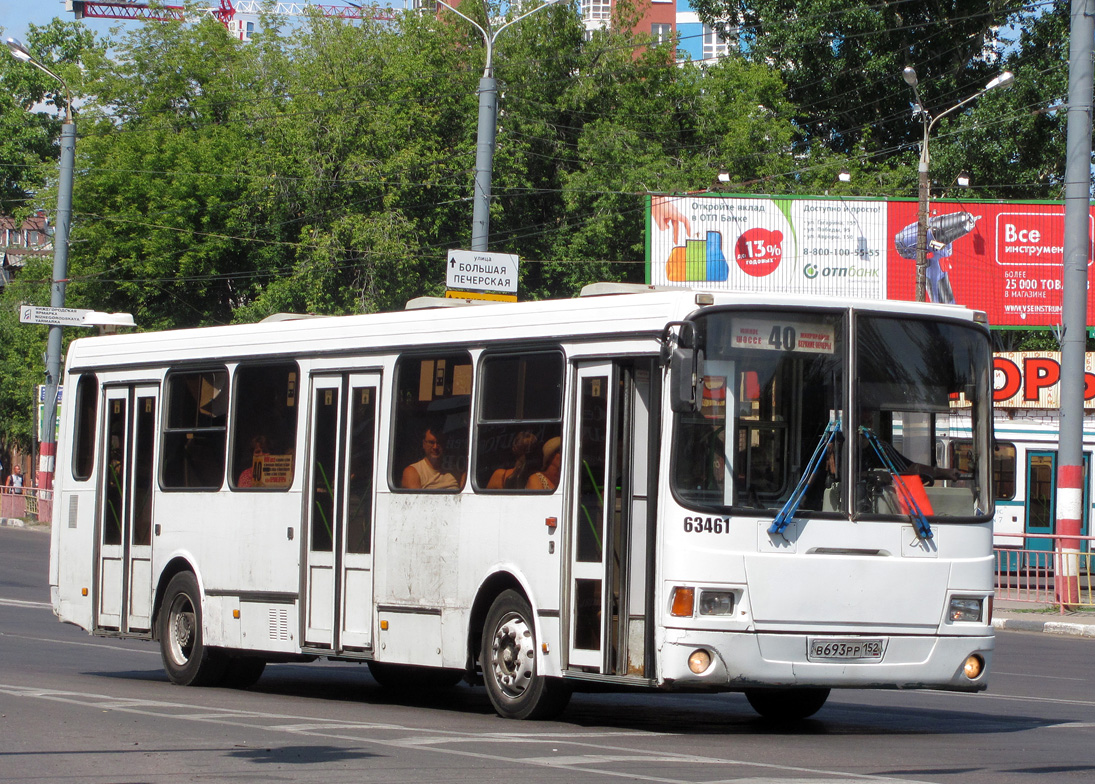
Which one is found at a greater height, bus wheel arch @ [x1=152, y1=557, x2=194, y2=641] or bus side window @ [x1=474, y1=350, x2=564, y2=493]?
bus side window @ [x1=474, y1=350, x2=564, y2=493]

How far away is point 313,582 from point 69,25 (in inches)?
2487

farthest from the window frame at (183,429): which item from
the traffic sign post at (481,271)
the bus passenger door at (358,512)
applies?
the traffic sign post at (481,271)

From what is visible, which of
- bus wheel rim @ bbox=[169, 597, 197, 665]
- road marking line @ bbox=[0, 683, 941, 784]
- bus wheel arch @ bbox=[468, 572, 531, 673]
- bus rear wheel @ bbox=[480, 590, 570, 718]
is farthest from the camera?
bus wheel rim @ bbox=[169, 597, 197, 665]

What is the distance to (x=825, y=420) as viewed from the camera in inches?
393

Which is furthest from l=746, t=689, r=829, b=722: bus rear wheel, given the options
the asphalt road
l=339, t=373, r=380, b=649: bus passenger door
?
l=339, t=373, r=380, b=649: bus passenger door

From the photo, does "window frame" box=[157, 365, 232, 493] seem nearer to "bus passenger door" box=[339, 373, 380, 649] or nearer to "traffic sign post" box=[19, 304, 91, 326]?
"bus passenger door" box=[339, 373, 380, 649]

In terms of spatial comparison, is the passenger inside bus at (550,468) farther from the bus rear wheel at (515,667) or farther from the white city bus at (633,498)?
the bus rear wheel at (515,667)

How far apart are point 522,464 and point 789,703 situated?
98.8 inches

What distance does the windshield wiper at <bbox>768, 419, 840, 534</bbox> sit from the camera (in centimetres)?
975

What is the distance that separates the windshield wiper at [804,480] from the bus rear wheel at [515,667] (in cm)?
179

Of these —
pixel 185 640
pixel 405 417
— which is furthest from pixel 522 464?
→ pixel 185 640

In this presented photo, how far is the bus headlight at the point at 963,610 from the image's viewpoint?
33.6 feet

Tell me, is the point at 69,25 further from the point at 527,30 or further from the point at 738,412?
the point at 738,412

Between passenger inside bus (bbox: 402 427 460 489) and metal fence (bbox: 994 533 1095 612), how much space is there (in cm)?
1392
